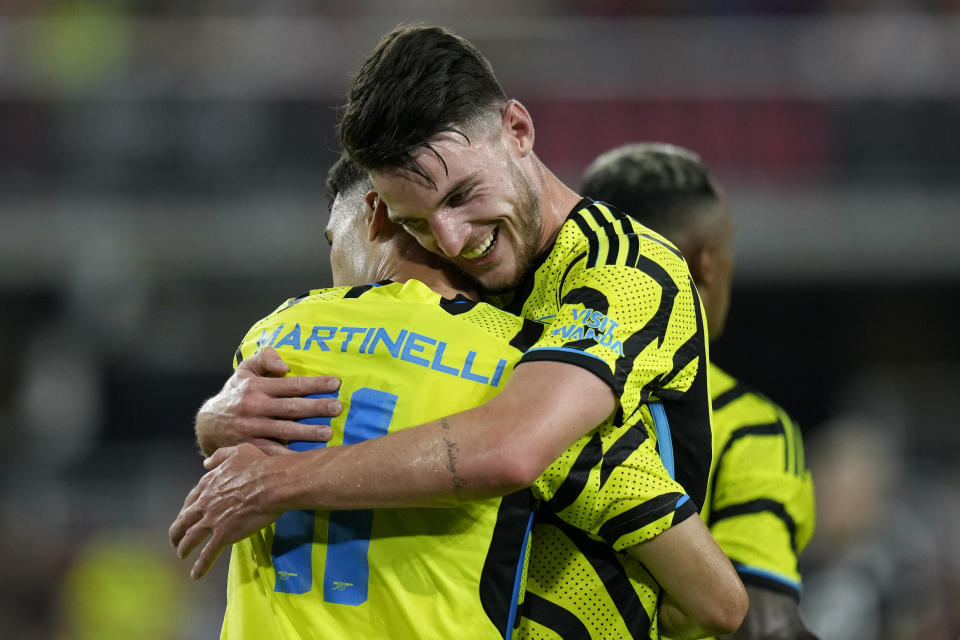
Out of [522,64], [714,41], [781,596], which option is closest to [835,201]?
[714,41]

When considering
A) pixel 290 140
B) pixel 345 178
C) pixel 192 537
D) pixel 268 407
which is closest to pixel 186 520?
pixel 192 537

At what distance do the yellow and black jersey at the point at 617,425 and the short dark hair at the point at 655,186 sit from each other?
714mm

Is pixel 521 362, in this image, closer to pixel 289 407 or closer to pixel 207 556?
pixel 289 407

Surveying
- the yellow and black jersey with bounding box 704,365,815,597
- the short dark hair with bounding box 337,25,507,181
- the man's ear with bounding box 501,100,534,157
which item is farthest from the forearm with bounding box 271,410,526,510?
the yellow and black jersey with bounding box 704,365,815,597

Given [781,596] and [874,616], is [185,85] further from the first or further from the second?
[781,596]

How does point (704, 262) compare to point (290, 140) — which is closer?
point (704, 262)

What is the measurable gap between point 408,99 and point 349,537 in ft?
2.84

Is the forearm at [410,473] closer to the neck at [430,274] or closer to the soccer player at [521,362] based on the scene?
the soccer player at [521,362]

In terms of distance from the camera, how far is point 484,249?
2.59 metres

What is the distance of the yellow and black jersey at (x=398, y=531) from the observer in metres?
2.22

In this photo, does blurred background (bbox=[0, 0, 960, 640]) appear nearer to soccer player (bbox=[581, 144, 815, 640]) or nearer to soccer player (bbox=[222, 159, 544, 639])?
soccer player (bbox=[581, 144, 815, 640])

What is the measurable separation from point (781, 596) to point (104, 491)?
8194mm

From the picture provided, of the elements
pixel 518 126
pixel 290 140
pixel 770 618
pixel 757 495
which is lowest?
pixel 290 140

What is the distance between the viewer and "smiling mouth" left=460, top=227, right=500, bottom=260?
8.48ft
